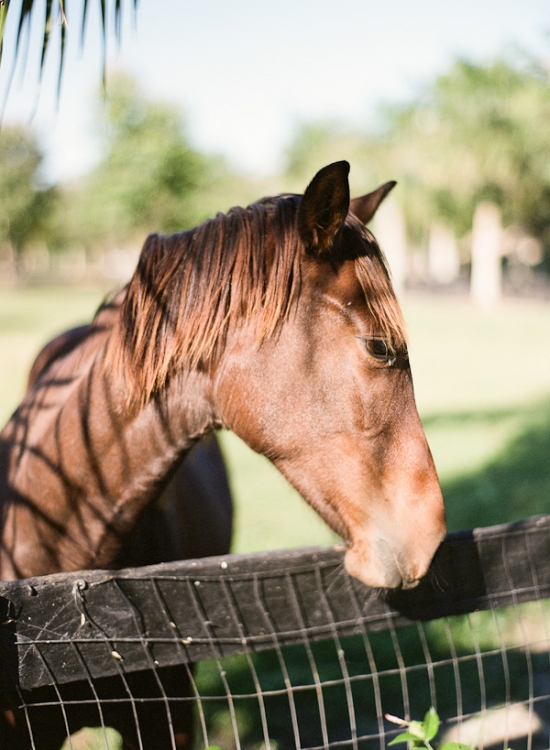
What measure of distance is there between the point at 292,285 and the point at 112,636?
3.26ft

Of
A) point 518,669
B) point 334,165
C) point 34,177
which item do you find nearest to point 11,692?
point 334,165

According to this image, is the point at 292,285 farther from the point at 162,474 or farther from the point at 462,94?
the point at 462,94

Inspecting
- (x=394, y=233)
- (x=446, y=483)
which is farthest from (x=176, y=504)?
(x=394, y=233)

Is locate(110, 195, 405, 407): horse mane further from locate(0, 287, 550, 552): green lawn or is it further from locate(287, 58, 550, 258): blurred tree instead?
locate(287, 58, 550, 258): blurred tree

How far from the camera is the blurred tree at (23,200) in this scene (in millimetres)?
51050

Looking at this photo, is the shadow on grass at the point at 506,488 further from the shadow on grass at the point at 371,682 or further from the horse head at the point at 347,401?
the horse head at the point at 347,401

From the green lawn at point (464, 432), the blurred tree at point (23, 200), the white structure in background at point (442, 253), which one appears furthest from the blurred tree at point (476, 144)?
the blurred tree at point (23, 200)

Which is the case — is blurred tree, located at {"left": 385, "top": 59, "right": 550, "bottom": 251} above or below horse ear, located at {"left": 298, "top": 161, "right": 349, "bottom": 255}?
above

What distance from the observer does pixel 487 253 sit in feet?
100

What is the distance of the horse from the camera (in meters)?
1.63

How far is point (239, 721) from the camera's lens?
313 cm

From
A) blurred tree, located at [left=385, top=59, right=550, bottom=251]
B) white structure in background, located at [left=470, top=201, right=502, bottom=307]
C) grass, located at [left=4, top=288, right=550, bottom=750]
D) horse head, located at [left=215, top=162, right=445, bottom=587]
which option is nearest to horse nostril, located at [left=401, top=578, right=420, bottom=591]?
horse head, located at [left=215, top=162, right=445, bottom=587]

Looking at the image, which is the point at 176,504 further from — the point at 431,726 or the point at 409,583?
the point at 431,726

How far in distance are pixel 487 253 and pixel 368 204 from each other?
30729mm
